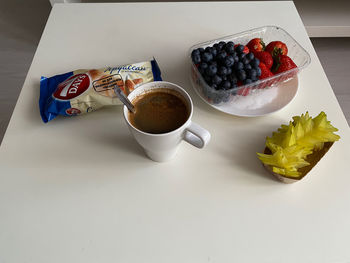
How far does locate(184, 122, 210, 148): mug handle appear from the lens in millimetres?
495

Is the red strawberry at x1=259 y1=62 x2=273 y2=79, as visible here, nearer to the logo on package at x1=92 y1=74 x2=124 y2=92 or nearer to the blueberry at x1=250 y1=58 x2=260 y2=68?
the blueberry at x1=250 y1=58 x2=260 y2=68

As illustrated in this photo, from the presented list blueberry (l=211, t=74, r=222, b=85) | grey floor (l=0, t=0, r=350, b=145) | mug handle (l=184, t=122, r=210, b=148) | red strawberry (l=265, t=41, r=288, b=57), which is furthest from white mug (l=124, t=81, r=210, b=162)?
grey floor (l=0, t=0, r=350, b=145)

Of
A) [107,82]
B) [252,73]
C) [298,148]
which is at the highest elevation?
[107,82]

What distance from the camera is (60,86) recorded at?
2.22 feet

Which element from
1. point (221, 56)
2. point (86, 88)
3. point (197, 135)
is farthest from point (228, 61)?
point (86, 88)

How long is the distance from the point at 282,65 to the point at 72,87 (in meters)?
0.52

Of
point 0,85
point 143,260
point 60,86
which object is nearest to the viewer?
point 143,260

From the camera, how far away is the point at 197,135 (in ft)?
1.64

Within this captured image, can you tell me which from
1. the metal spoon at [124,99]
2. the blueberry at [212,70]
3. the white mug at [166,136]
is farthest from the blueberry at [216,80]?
the metal spoon at [124,99]

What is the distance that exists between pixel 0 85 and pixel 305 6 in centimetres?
181

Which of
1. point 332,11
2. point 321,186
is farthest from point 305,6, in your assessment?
point 321,186

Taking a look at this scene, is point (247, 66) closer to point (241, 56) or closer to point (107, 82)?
point (241, 56)

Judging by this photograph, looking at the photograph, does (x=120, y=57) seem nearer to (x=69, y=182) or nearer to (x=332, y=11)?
(x=69, y=182)

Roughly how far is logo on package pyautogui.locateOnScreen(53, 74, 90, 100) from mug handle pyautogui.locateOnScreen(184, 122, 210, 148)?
30cm
